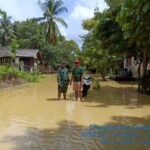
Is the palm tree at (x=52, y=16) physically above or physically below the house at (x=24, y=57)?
above

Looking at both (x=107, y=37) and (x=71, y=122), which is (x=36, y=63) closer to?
(x=107, y=37)

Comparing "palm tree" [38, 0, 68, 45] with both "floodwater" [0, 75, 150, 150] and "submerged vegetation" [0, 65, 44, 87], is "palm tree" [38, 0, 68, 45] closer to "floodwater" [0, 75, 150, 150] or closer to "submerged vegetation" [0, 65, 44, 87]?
"submerged vegetation" [0, 65, 44, 87]

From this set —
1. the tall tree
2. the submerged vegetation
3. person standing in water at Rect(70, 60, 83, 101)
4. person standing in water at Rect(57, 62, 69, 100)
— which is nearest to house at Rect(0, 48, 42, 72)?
the submerged vegetation

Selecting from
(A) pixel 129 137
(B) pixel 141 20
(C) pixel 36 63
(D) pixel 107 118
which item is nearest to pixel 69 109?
(D) pixel 107 118

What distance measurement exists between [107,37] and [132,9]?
12.5 metres

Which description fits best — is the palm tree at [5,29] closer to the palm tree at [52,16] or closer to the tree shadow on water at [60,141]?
the palm tree at [52,16]

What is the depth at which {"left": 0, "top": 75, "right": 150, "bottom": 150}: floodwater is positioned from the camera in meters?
7.18

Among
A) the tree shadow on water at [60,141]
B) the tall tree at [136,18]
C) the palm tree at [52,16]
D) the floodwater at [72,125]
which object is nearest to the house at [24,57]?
the palm tree at [52,16]

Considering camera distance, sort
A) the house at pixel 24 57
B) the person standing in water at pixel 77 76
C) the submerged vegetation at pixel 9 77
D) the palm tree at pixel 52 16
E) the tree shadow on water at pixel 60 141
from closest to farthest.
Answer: the tree shadow on water at pixel 60 141
the person standing in water at pixel 77 76
the submerged vegetation at pixel 9 77
the house at pixel 24 57
the palm tree at pixel 52 16

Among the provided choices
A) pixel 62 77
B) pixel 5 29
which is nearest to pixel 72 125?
pixel 62 77

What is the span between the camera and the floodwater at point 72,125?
283 inches

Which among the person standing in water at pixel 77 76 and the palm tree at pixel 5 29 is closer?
the person standing in water at pixel 77 76

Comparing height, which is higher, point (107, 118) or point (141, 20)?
point (141, 20)

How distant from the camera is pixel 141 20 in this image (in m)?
6.01
